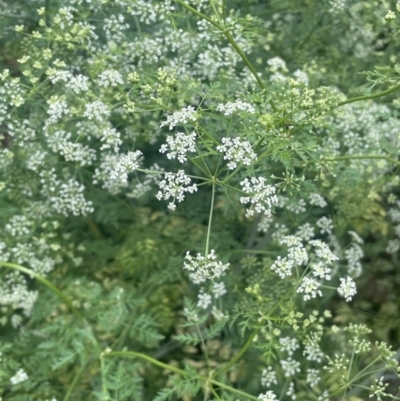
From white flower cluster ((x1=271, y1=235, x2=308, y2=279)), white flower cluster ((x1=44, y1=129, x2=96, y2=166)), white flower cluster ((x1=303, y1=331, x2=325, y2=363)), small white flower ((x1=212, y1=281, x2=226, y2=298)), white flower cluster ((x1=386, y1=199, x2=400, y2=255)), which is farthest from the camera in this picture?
white flower cluster ((x1=386, y1=199, x2=400, y2=255))

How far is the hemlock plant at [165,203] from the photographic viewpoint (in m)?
3.37

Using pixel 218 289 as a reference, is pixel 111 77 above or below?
above

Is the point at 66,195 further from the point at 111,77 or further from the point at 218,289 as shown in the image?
the point at 218,289

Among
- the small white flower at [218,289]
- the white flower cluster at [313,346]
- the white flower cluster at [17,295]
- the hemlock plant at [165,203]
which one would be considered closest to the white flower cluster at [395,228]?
the hemlock plant at [165,203]

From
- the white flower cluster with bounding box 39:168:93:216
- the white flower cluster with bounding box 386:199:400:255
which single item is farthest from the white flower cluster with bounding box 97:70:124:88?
the white flower cluster with bounding box 386:199:400:255

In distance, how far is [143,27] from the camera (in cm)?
466

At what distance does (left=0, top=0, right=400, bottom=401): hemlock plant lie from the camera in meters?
3.37

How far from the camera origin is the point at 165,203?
5.07 m

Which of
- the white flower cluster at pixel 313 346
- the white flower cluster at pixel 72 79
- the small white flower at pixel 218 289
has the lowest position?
the small white flower at pixel 218 289

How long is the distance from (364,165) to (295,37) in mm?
1468

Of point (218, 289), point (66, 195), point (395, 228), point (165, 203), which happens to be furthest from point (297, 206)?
point (66, 195)

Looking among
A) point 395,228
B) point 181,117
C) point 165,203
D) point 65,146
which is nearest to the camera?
point 181,117

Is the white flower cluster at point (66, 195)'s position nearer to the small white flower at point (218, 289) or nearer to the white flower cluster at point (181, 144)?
the small white flower at point (218, 289)

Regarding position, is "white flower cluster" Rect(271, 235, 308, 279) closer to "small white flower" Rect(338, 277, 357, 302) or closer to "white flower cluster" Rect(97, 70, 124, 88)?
"small white flower" Rect(338, 277, 357, 302)
